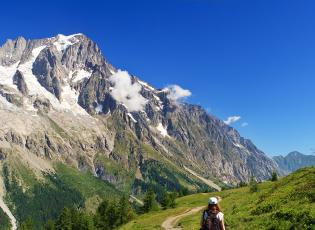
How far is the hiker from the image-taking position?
19047mm

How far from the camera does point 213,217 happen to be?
757 inches

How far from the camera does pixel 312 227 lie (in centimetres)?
2755

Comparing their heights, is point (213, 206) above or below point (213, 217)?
above

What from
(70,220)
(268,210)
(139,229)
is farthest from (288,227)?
(70,220)

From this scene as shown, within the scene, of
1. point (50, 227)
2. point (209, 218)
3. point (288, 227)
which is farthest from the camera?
point (50, 227)

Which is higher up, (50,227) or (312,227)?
(50,227)

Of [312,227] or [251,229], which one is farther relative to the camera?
[251,229]

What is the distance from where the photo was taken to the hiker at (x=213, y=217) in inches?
750

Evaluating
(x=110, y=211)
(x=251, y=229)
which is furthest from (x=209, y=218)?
(x=110, y=211)

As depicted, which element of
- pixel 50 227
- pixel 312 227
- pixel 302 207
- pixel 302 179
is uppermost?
pixel 50 227

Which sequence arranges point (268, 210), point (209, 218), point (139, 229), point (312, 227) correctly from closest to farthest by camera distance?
point (209, 218) → point (312, 227) → point (268, 210) → point (139, 229)

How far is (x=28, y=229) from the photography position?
131875 mm

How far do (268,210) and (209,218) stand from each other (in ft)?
80.0

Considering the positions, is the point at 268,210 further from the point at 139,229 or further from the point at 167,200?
the point at 167,200
